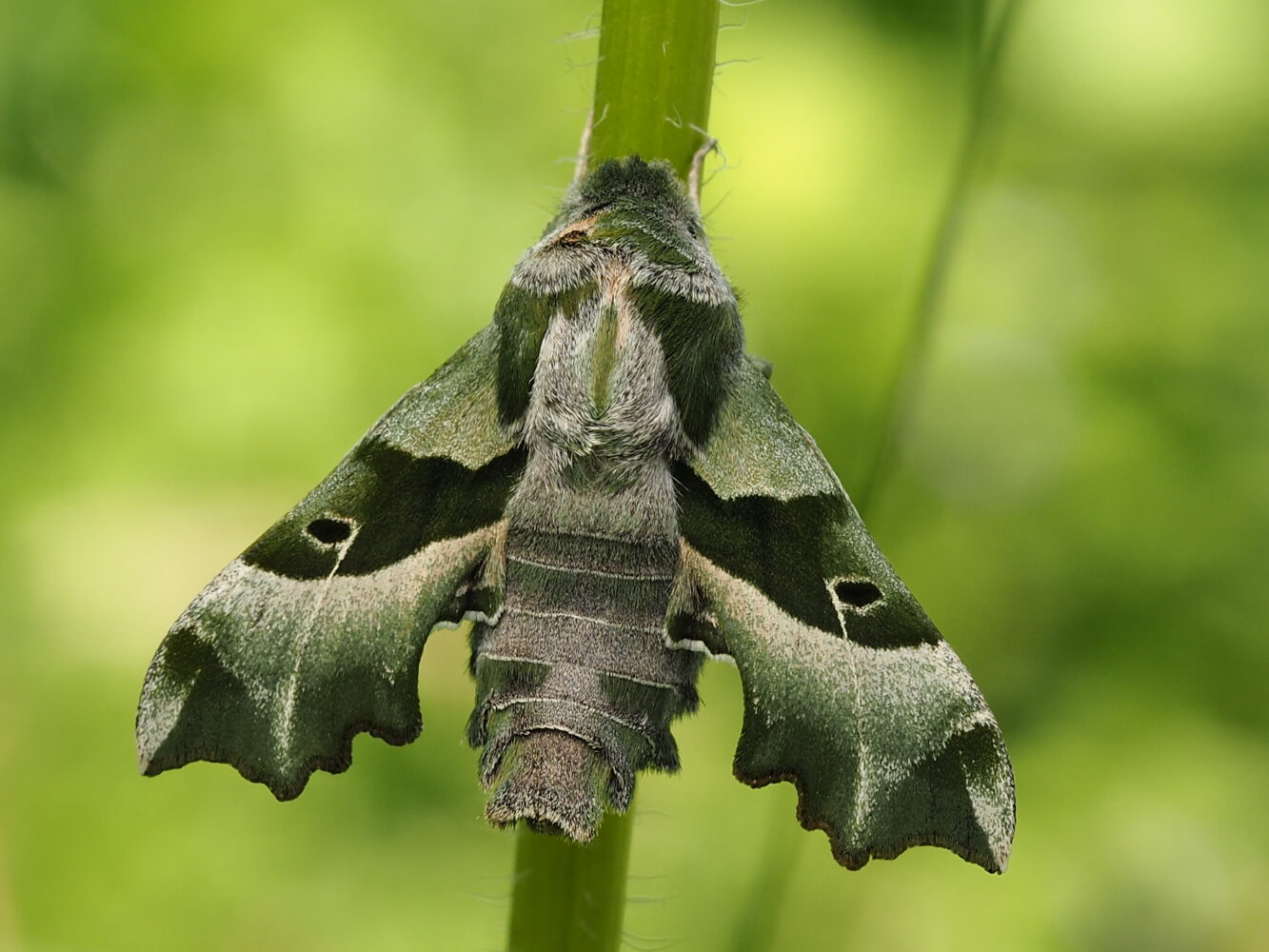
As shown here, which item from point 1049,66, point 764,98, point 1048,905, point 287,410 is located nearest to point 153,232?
point 287,410

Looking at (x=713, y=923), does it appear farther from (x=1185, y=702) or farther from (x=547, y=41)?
(x=547, y=41)

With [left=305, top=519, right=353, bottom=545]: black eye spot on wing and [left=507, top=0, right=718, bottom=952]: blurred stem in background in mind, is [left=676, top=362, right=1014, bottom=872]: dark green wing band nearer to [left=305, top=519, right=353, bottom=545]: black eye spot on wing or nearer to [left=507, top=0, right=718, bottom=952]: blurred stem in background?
[left=507, top=0, right=718, bottom=952]: blurred stem in background

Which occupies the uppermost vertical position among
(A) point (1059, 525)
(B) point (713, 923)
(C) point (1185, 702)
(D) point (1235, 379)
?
(D) point (1235, 379)

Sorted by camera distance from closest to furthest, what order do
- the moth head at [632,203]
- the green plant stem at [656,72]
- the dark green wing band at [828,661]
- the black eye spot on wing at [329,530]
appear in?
the green plant stem at [656,72], the dark green wing band at [828,661], the moth head at [632,203], the black eye spot on wing at [329,530]

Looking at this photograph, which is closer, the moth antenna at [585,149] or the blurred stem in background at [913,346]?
the moth antenna at [585,149]

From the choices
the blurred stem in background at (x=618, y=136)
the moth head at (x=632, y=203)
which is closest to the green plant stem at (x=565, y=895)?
the blurred stem in background at (x=618, y=136)

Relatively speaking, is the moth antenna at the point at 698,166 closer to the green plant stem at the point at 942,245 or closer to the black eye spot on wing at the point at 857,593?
the black eye spot on wing at the point at 857,593

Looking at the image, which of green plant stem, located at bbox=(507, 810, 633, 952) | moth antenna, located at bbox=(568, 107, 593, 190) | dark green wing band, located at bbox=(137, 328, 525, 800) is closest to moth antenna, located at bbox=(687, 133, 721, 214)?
moth antenna, located at bbox=(568, 107, 593, 190)
